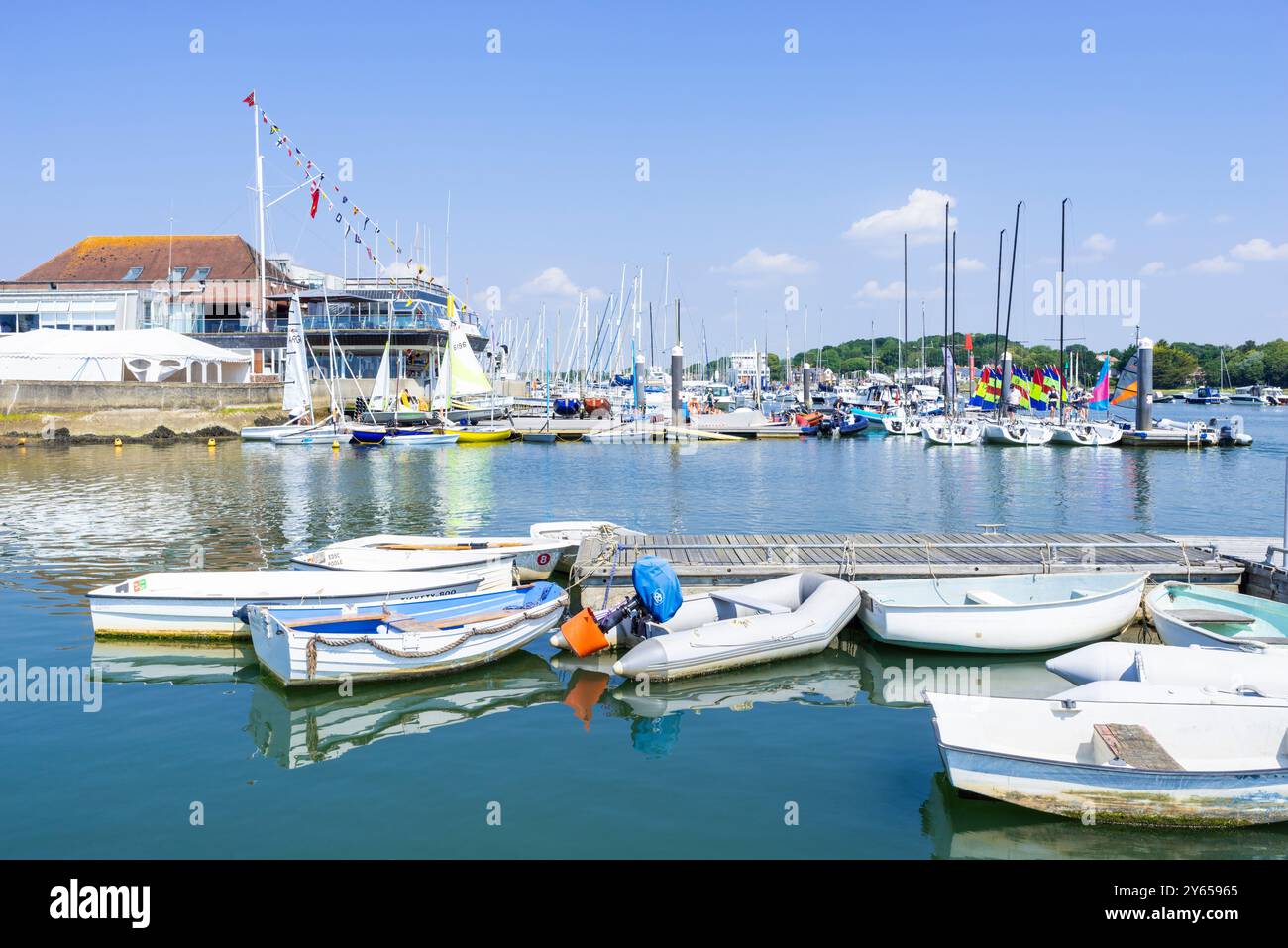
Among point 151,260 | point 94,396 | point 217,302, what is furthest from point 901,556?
point 151,260

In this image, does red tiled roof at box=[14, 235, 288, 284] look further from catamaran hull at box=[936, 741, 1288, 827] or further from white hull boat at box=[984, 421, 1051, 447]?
catamaran hull at box=[936, 741, 1288, 827]

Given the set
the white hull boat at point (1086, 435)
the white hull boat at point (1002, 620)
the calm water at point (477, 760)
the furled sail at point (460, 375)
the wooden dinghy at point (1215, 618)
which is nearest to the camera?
the calm water at point (477, 760)

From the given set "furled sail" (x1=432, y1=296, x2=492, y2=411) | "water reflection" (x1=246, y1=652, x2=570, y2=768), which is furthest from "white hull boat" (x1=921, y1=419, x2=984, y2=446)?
"water reflection" (x1=246, y1=652, x2=570, y2=768)

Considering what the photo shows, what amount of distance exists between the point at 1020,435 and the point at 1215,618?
172 feet

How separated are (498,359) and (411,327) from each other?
31.4 meters

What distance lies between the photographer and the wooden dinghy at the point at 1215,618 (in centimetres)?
1371

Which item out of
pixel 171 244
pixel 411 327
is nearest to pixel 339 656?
pixel 411 327

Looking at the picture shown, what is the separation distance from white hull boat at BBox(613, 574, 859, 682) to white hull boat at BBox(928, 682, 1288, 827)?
4704mm

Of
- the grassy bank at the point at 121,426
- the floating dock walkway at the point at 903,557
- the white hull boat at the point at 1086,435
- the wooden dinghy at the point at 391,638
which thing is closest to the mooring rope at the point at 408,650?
the wooden dinghy at the point at 391,638

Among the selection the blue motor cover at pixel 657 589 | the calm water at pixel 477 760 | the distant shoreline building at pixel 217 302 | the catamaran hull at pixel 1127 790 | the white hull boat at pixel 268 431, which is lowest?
the calm water at pixel 477 760

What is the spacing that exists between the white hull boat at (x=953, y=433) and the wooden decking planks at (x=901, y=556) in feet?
150

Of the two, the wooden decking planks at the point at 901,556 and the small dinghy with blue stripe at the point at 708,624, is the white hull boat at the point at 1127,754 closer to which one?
the small dinghy with blue stripe at the point at 708,624

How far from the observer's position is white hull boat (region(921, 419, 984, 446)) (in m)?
65.6
